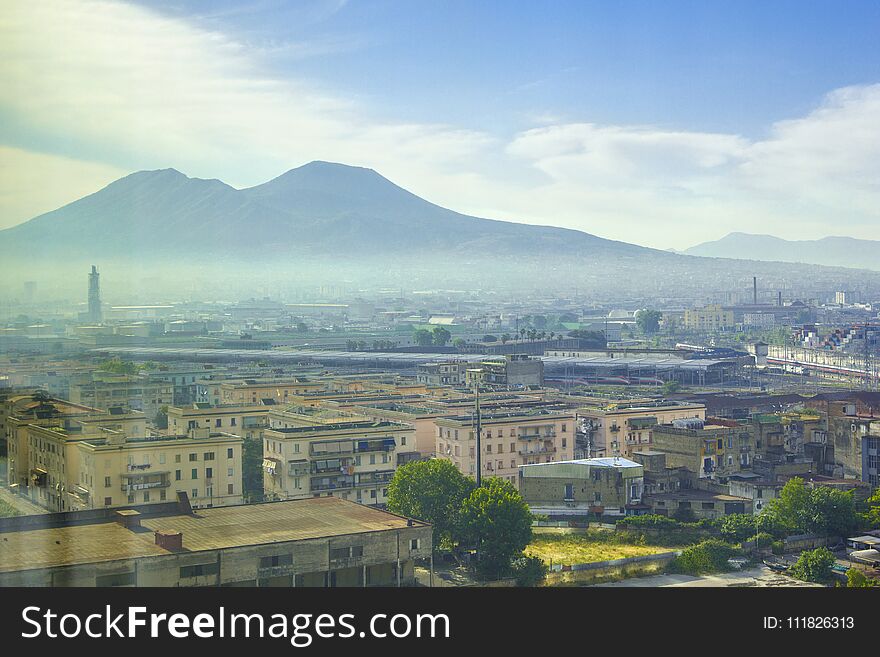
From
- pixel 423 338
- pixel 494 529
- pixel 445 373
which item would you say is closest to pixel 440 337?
pixel 423 338

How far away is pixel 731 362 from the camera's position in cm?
1273

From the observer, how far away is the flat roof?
187 centimetres

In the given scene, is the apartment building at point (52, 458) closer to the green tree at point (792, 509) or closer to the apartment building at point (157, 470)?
the apartment building at point (157, 470)

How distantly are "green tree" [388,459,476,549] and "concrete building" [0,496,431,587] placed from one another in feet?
1.52

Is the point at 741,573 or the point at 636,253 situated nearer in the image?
the point at 741,573

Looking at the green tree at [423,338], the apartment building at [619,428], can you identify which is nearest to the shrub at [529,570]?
the apartment building at [619,428]

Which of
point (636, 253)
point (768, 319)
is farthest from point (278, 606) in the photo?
point (636, 253)

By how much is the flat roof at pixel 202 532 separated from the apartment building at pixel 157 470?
41 centimetres

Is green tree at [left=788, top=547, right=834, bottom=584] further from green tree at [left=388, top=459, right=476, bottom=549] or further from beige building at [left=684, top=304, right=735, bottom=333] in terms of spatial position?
beige building at [left=684, top=304, right=735, bottom=333]

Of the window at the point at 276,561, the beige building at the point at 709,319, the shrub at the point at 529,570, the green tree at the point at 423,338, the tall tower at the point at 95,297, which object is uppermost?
the tall tower at the point at 95,297

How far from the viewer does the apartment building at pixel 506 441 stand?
5312 mm

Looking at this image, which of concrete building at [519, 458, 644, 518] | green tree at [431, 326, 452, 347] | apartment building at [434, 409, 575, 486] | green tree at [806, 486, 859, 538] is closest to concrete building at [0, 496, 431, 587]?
concrete building at [519, 458, 644, 518]

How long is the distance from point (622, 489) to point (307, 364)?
7.44m

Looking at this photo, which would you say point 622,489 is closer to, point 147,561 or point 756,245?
point 147,561
